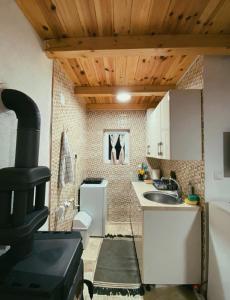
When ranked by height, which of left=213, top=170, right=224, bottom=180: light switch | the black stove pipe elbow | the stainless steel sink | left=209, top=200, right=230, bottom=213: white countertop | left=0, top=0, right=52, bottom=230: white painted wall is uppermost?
left=0, top=0, right=52, bottom=230: white painted wall

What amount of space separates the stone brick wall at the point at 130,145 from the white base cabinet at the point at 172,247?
75.6 inches

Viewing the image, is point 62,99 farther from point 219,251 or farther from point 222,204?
point 219,251

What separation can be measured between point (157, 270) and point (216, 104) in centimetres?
178

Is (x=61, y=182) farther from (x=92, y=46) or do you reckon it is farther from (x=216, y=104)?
(x=216, y=104)

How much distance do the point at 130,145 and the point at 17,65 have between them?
278 centimetres

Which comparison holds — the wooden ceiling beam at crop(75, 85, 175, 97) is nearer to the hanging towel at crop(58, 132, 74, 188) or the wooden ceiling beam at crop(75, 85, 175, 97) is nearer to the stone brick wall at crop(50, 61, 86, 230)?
the stone brick wall at crop(50, 61, 86, 230)

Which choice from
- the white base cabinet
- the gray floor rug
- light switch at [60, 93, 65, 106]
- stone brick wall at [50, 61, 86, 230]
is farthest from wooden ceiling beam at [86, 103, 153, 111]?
the gray floor rug

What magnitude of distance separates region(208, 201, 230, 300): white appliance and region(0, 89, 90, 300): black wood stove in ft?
3.78

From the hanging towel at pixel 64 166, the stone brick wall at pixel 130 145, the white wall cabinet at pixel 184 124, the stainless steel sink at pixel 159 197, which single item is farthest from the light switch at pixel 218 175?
the stone brick wall at pixel 130 145

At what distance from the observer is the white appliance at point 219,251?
139 centimetres

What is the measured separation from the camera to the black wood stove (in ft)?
2.42

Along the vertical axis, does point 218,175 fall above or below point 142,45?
below

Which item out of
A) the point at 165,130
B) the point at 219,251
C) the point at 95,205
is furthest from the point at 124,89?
the point at 219,251

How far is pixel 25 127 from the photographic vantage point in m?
0.98
